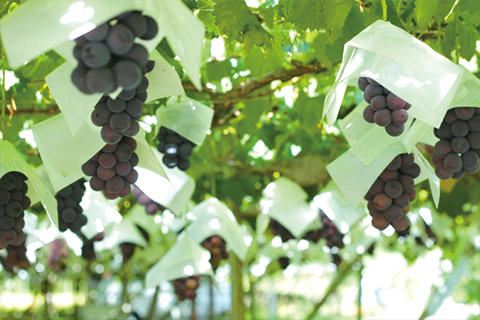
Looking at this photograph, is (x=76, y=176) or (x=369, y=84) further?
(x=76, y=176)

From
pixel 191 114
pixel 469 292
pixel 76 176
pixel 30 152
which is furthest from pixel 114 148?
pixel 469 292

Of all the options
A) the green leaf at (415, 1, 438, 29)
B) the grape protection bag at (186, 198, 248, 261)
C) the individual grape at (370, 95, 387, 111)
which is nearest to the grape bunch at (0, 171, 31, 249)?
the individual grape at (370, 95, 387, 111)

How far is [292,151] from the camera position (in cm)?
341

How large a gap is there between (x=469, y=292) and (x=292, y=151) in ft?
13.4

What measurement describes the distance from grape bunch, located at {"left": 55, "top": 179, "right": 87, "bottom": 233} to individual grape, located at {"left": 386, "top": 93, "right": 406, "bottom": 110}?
3.18 feet

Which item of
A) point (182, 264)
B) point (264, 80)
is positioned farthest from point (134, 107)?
point (182, 264)

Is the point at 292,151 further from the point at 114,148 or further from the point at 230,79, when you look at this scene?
the point at 114,148

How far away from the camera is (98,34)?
97 cm

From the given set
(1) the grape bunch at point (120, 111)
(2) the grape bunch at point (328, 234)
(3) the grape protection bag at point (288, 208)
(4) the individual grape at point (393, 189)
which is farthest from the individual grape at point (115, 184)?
(2) the grape bunch at point (328, 234)

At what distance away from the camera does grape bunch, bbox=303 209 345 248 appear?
124 inches

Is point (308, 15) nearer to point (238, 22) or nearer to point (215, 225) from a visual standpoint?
point (238, 22)

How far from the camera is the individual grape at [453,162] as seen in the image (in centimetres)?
153

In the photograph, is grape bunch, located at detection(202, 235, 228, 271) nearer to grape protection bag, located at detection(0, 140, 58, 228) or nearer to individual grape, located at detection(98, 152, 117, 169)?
grape protection bag, located at detection(0, 140, 58, 228)

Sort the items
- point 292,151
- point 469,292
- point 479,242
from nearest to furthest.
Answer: point 292,151, point 479,242, point 469,292
